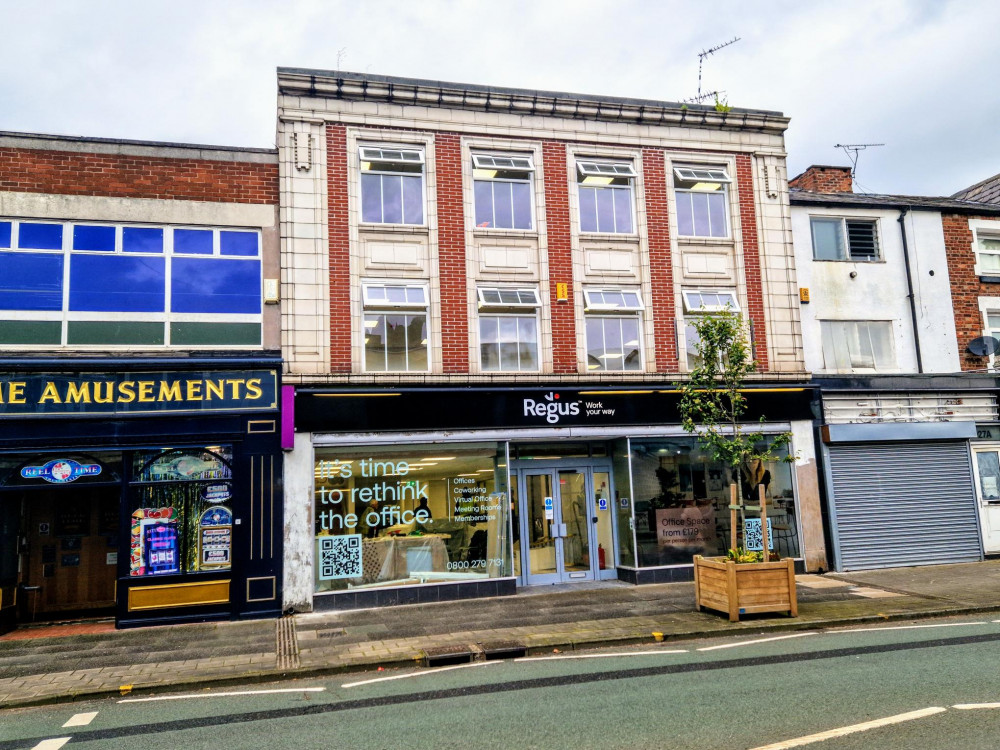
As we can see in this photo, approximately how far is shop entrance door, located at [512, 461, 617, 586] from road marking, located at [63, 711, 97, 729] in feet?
28.0

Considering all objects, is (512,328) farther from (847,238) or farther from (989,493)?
(989,493)

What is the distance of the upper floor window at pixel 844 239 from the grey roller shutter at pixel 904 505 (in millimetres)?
4494

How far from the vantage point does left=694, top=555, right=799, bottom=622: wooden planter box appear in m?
11.6

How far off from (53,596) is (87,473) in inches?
96.8

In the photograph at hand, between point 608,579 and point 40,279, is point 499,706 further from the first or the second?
point 40,279

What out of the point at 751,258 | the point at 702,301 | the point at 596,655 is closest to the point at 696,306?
the point at 702,301

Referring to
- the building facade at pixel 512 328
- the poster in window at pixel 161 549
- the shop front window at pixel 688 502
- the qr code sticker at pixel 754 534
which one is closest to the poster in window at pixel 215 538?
the poster in window at pixel 161 549

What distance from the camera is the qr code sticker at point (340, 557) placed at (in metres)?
13.9

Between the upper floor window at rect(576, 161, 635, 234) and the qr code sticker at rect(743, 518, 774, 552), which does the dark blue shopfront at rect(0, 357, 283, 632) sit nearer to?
the upper floor window at rect(576, 161, 635, 234)

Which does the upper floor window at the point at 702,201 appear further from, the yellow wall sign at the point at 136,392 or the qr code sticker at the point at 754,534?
the yellow wall sign at the point at 136,392

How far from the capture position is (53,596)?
13414 mm

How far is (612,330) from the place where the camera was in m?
16.3

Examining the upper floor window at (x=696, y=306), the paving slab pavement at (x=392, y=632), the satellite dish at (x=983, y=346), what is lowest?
the paving slab pavement at (x=392, y=632)

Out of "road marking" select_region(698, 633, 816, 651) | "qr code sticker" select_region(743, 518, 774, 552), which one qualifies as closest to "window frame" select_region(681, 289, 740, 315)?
"qr code sticker" select_region(743, 518, 774, 552)
